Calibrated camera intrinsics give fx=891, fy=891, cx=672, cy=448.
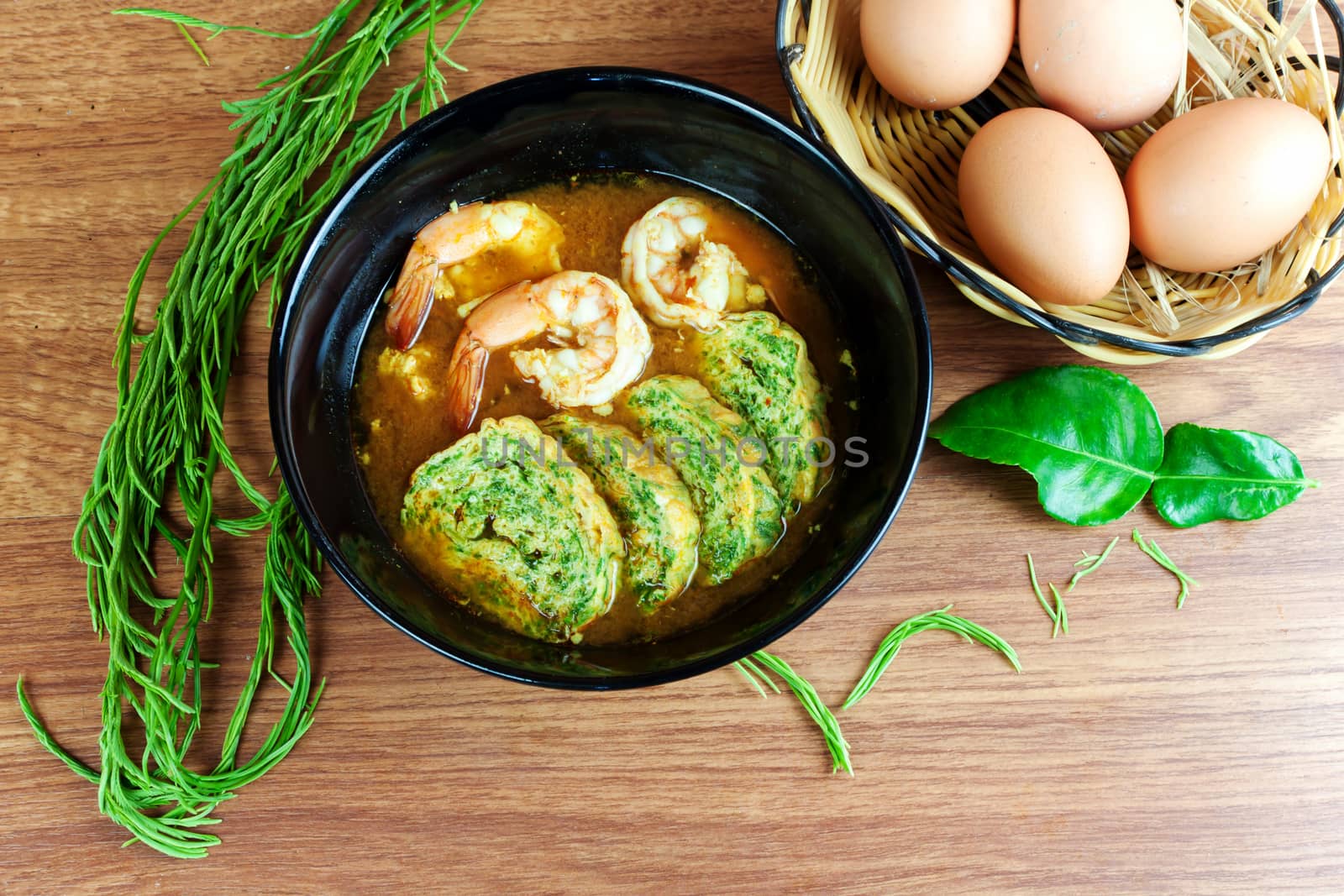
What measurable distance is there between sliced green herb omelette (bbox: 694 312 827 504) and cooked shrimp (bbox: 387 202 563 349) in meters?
0.39

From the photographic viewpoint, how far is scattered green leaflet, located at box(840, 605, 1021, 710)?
161 centimetres

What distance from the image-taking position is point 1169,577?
1681 mm

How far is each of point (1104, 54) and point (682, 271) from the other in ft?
2.62

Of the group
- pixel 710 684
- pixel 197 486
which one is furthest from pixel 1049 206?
pixel 197 486

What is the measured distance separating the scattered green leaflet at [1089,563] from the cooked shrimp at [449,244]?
1.17 meters

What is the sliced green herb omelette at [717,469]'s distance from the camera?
58.7 inches

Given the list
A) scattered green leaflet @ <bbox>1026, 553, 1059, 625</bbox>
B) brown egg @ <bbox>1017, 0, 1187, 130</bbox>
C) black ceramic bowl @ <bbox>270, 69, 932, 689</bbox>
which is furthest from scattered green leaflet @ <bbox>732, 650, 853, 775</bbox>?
brown egg @ <bbox>1017, 0, 1187, 130</bbox>

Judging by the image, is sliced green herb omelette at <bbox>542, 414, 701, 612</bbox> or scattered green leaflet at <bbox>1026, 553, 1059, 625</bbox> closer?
sliced green herb omelette at <bbox>542, 414, 701, 612</bbox>

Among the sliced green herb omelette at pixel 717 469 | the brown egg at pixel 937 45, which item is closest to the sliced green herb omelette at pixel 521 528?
the sliced green herb omelette at pixel 717 469

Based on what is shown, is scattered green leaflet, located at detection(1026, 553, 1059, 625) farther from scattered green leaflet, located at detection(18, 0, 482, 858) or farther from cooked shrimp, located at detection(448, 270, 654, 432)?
scattered green leaflet, located at detection(18, 0, 482, 858)

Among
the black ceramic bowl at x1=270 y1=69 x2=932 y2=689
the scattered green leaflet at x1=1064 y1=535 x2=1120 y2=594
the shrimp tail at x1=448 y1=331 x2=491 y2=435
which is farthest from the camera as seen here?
the scattered green leaflet at x1=1064 y1=535 x2=1120 y2=594

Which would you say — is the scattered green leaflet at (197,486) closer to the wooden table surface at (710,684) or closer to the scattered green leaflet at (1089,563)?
the wooden table surface at (710,684)

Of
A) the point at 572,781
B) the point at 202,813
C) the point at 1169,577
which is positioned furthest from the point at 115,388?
the point at 1169,577

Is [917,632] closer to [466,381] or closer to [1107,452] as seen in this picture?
[1107,452]
